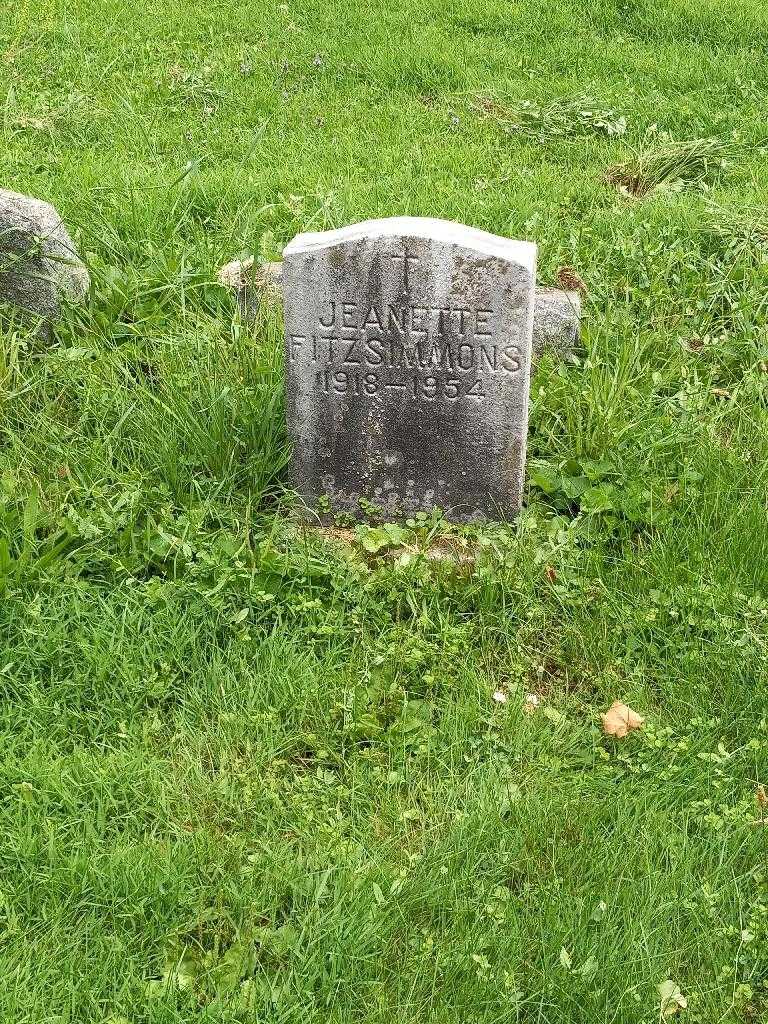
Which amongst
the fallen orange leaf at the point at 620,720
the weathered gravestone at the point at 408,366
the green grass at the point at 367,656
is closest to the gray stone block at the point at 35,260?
the green grass at the point at 367,656

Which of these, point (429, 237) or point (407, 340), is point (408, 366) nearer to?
point (407, 340)

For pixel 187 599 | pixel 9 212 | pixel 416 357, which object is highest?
pixel 9 212

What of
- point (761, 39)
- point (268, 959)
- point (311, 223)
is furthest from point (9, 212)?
point (761, 39)

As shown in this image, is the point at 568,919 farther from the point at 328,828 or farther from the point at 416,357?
the point at 416,357

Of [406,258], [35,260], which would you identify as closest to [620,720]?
[406,258]

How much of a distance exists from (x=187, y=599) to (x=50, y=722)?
1.80 feet

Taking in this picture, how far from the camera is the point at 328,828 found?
8.48 feet

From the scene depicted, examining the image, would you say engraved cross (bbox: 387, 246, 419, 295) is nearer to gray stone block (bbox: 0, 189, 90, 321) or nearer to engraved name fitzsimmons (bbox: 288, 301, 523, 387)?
engraved name fitzsimmons (bbox: 288, 301, 523, 387)

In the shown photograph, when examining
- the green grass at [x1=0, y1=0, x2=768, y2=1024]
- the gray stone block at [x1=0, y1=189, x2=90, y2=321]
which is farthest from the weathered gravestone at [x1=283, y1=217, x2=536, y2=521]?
the gray stone block at [x1=0, y1=189, x2=90, y2=321]

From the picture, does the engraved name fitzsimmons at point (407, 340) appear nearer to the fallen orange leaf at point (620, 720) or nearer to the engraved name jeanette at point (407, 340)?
the engraved name jeanette at point (407, 340)

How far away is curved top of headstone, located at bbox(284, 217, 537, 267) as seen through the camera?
3.14 m

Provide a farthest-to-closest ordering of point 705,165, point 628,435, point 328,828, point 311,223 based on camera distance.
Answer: point 705,165 < point 311,223 < point 628,435 < point 328,828

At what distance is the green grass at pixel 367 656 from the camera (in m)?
2.34

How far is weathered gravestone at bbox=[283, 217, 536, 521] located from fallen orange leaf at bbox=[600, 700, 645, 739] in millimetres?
883
